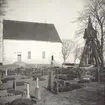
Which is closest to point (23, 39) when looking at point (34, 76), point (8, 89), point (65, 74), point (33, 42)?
point (33, 42)

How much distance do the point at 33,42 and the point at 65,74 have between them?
0.68 meters

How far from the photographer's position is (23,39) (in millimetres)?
1794

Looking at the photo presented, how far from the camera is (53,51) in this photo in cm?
184

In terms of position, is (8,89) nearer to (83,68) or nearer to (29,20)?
(29,20)

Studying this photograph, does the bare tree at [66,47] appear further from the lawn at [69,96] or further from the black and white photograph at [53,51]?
the lawn at [69,96]

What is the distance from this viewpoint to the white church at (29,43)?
1682 mm

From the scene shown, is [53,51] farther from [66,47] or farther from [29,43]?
[29,43]

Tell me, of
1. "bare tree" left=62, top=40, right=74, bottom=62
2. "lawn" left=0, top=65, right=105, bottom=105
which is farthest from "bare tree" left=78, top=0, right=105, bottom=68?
"lawn" left=0, top=65, right=105, bottom=105

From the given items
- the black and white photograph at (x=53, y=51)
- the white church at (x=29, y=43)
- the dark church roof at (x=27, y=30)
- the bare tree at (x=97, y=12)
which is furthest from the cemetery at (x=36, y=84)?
the bare tree at (x=97, y=12)

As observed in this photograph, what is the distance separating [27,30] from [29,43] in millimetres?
182

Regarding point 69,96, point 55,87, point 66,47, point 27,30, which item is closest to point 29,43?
point 27,30

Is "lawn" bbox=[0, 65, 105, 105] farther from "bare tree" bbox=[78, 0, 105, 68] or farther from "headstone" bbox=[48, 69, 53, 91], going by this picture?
"bare tree" bbox=[78, 0, 105, 68]

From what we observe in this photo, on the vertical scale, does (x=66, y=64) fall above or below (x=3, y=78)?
above

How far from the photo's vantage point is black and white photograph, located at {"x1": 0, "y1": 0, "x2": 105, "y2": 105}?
5.25 ft
